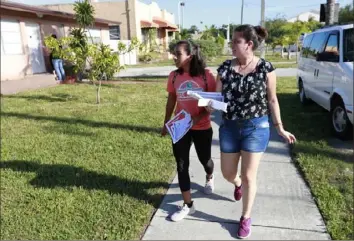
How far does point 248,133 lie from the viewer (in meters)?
2.49

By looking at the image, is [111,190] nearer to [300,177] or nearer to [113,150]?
[113,150]

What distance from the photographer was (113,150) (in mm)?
4742

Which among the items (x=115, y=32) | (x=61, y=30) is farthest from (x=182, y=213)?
(x=115, y=32)

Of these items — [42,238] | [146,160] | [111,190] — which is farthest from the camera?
[146,160]

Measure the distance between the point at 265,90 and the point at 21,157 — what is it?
3425 mm

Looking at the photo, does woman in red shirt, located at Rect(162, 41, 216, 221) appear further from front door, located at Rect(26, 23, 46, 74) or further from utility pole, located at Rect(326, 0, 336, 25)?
front door, located at Rect(26, 23, 46, 74)

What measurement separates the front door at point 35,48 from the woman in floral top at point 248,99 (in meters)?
10.7

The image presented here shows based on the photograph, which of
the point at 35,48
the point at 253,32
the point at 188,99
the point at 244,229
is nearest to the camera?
the point at 253,32

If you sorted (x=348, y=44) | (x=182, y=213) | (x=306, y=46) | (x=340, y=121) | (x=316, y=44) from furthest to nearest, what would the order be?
(x=306, y=46) < (x=316, y=44) < (x=340, y=121) < (x=348, y=44) < (x=182, y=213)

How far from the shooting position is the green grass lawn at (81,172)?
2920 mm

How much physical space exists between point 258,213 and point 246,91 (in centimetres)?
121

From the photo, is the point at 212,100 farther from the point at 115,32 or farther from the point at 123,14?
the point at 115,32

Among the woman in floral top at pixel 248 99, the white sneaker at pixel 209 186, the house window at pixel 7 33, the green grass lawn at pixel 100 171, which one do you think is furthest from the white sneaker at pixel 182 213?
the house window at pixel 7 33

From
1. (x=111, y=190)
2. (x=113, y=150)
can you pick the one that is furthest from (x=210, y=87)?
(x=113, y=150)
